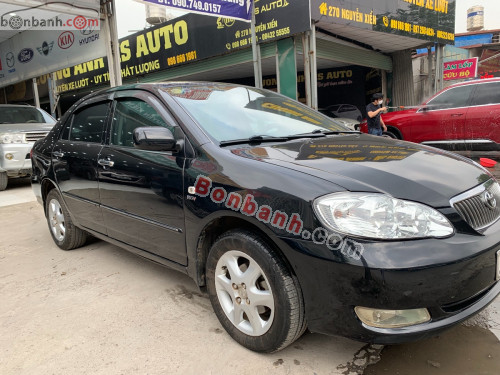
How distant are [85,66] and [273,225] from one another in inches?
655

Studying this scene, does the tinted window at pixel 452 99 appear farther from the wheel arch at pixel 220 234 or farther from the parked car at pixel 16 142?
the parked car at pixel 16 142

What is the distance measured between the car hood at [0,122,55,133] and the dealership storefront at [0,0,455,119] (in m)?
2.57

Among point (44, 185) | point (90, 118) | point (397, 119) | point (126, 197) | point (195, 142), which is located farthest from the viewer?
point (397, 119)

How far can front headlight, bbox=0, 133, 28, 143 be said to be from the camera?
23.7 ft

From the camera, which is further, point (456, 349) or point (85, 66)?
point (85, 66)

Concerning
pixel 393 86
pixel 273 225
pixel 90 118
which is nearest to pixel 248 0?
pixel 90 118

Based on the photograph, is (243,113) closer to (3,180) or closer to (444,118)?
(444,118)

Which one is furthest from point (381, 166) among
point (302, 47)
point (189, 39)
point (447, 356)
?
point (189, 39)

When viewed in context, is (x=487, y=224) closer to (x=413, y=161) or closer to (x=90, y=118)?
(x=413, y=161)

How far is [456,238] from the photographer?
1729 millimetres

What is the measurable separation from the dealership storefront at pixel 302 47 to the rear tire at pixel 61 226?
20.6 feet

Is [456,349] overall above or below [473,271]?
below

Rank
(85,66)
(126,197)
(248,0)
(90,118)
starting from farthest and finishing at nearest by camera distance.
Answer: (85,66) < (248,0) < (90,118) < (126,197)

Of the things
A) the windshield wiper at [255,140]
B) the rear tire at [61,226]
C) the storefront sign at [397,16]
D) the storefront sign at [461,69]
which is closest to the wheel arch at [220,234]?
the windshield wiper at [255,140]
